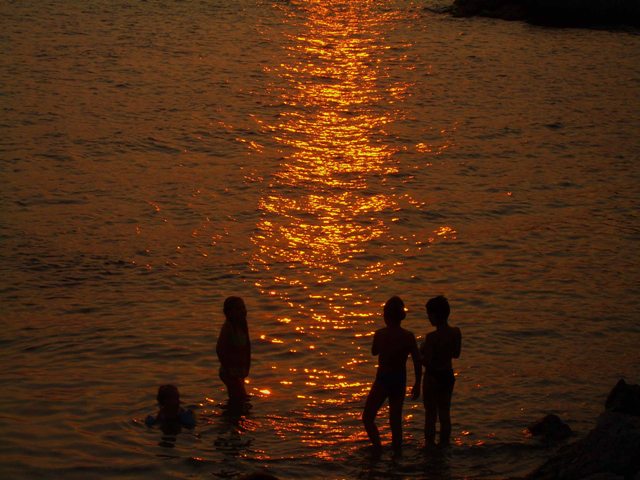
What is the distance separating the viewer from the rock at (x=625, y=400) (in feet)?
31.7

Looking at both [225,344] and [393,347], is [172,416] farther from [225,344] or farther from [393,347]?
[393,347]

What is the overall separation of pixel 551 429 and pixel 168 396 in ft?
12.2

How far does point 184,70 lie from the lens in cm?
3125

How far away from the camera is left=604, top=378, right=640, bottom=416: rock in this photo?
31.7ft

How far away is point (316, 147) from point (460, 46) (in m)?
14.5

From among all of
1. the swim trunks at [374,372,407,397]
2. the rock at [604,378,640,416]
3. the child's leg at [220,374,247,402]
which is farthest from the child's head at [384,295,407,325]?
the rock at [604,378,640,416]

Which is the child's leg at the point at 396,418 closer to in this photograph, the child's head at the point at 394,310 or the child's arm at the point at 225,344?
the child's head at the point at 394,310

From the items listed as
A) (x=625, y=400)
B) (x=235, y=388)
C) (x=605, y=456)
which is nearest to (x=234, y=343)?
(x=235, y=388)

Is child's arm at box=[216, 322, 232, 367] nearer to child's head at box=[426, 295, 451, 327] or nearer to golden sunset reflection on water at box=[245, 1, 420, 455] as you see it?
golden sunset reflection on water at box=[245, 1, 420, 455]

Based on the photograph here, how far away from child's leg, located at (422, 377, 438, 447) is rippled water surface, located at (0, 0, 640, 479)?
0.18 meters

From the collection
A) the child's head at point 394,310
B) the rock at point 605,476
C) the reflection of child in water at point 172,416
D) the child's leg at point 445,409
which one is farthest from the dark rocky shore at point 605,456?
the reflection of child in water at point 172,416

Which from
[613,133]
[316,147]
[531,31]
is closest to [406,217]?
[316,147]

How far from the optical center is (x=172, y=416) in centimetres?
1037

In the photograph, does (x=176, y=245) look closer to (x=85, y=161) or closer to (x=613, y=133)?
(x=85, y=161)
